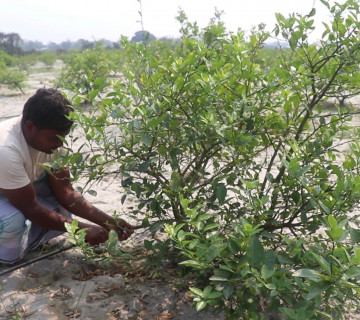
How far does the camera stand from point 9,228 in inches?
86.3

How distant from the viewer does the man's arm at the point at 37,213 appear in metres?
2.10

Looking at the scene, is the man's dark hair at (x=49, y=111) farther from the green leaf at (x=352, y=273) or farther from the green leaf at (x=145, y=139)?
the green leaf at (x=352, y=273)

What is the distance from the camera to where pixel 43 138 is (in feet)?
6.76

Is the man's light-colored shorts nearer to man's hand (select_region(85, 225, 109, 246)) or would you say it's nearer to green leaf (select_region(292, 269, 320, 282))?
man's hand (select_region(85, 225, 109, 246))

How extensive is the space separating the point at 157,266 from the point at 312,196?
1063 millimetres

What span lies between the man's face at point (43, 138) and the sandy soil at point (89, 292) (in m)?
0.64

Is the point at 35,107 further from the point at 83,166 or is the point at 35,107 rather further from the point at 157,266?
the point at 157,266

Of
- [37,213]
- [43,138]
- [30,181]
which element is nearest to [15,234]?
[37,213]

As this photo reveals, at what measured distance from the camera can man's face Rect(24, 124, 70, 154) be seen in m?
2.05

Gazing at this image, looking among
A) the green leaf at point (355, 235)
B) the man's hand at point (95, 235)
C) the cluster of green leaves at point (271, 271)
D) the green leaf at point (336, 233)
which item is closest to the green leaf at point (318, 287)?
the cluster of green leaves at point (271, 271)

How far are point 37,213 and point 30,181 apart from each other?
174mm

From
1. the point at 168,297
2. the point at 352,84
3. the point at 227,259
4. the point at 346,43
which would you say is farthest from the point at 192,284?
the point at 346,43

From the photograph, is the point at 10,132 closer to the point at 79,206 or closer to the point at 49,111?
the point at 49,111

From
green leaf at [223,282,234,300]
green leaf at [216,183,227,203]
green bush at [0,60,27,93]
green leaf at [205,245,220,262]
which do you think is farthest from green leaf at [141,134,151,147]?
green bush at [0,60,27,93]
